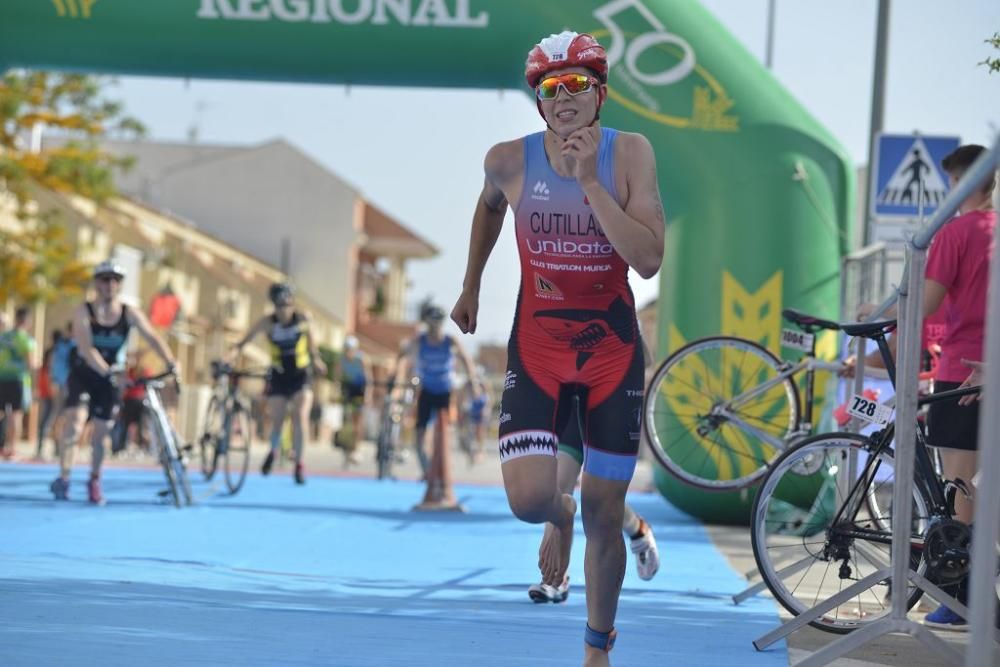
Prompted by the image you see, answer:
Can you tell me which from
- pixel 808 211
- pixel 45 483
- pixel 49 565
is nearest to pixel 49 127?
pixel 45 483

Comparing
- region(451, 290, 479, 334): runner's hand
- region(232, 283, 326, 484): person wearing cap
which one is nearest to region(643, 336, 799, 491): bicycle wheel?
region(451, 290, 479, 334): runner's hand

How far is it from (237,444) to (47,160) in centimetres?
1203

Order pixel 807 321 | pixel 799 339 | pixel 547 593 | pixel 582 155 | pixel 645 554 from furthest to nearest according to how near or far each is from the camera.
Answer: pixel 799 339
pixel 807 321
pixel 547 593
pixel 645 554
pixel 582 155

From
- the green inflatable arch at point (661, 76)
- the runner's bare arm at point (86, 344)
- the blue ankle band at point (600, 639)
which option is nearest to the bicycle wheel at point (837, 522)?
the blue ankle band at point (600, 639)

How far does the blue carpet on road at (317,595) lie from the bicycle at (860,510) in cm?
43

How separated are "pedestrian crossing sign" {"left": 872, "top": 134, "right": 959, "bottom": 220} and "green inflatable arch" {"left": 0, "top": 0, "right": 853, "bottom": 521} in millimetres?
1158

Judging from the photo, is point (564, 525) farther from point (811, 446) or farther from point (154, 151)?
point (154, 151)

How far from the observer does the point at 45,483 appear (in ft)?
51.4

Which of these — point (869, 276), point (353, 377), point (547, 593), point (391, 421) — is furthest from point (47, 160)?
point (547, 593)

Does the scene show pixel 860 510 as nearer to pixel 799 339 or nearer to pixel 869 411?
pixel 869 411

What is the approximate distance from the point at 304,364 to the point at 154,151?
63617mm

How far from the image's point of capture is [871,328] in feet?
20.0

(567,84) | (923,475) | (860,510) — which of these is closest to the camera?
(567,84)

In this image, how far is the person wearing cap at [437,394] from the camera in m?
14.4
